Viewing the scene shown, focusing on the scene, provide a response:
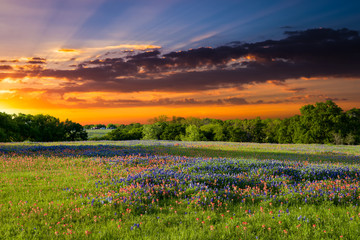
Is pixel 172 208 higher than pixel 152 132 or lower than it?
higher

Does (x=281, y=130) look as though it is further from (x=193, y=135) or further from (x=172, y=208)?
(x=172, y=208)

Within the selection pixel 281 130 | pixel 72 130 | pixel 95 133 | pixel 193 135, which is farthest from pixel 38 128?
pixel 281 130

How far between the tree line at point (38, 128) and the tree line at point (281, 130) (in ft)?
43.6

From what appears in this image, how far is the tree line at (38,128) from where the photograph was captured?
67562mm

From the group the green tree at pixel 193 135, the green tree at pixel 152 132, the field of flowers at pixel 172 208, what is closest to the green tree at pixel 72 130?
the green tree at pixel 152 132

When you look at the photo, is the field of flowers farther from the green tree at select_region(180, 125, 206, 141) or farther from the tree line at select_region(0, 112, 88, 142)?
the green tree at select_region(180, 125, 206, 141)

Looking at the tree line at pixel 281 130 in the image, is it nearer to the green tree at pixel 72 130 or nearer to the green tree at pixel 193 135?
the green tree at pixel 193 135

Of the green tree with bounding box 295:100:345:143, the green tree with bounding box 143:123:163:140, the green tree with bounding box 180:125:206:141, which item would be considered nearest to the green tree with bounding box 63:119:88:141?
the green tree with bounding box 143:123:163:140

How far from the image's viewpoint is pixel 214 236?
5.41 meters

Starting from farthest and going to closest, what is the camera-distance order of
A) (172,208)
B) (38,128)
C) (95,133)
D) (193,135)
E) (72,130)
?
(95,133) → (193,135) → (72,130) → (38,128) → (172,208)

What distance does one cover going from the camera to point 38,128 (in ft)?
241

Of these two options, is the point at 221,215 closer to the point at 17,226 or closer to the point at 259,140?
the point at 17,226

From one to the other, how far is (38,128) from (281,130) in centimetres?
7893

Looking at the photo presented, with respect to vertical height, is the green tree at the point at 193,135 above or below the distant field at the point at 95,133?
above
